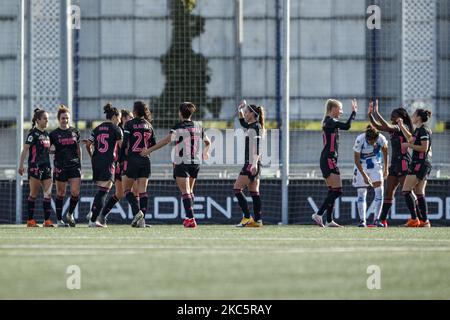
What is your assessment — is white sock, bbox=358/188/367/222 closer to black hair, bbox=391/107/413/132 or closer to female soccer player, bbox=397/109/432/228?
female soccer player, bbox=397/109/432/228

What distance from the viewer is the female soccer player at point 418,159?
57.8 ft

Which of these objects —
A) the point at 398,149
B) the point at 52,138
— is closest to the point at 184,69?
the point at 398,149

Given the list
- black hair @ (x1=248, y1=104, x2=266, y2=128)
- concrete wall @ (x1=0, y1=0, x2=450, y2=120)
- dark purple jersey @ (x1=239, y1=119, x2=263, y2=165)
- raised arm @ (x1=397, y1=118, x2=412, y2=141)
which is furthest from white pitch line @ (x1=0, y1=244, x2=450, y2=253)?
concrete wall @ (x1=0, y1=0, x2=450, y2=120)

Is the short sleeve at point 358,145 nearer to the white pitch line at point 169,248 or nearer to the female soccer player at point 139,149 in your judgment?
the female soccer player at point 139,149

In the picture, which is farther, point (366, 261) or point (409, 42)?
point (409, 42)

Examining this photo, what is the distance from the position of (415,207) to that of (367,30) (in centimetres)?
2804

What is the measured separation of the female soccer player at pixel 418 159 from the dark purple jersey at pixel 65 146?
4.61m

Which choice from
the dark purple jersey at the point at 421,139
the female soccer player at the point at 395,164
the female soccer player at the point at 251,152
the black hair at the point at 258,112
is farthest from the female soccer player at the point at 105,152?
the dark purple jersey at the point at 421,139

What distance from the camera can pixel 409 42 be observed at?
134 ft

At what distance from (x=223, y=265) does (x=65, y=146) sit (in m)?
8.60

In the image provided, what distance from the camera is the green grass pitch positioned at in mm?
7551

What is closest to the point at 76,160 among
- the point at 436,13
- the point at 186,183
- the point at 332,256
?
the point at 186,183

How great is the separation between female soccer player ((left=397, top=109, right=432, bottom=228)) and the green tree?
2227 cm
